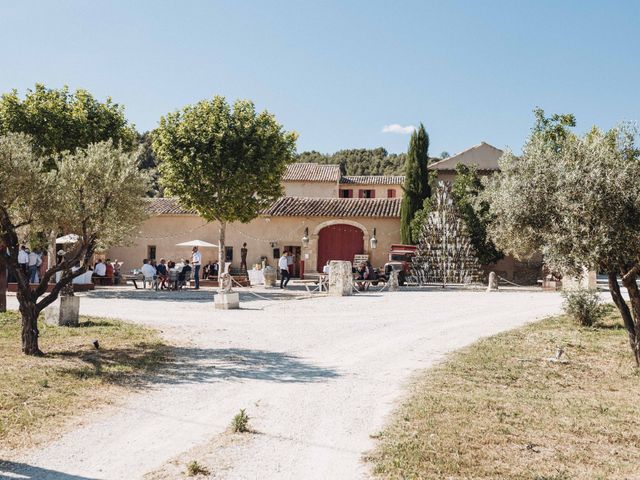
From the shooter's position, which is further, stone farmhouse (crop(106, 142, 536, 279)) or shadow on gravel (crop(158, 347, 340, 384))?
stone farmhouse (crop(106, 142, 536, 279))

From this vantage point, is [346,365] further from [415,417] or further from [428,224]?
[428,224]

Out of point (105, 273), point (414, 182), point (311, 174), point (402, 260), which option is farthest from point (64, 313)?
point (311, 174)

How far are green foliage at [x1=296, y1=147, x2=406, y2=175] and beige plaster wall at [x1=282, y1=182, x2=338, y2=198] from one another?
102ft

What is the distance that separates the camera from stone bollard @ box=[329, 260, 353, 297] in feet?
72.2

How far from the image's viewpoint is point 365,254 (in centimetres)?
3366

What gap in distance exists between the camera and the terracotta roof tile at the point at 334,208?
34.2 m

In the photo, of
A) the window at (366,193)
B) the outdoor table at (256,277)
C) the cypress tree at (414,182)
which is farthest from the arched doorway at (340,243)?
the window at (366,193)

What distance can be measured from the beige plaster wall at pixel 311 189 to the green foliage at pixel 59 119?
1016 inches

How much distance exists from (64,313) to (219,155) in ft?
41.0

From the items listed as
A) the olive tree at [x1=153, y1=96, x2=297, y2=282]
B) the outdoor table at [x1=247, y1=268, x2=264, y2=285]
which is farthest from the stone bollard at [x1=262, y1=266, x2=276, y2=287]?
the olive tree at [x1=153, y1=96, x2=297, y2=282]

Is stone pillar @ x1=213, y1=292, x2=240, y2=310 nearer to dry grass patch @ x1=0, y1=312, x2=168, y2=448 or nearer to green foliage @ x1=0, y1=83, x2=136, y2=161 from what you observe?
dry grass patch @ x1=0, y1=312, x2=168, y2=448

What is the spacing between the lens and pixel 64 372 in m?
9.23

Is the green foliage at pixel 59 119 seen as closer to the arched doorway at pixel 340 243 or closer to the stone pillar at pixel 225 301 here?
the stone pillar at pixel 225 301

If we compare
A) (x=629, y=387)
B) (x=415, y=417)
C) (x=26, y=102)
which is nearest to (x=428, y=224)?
(x=26, y=102)
